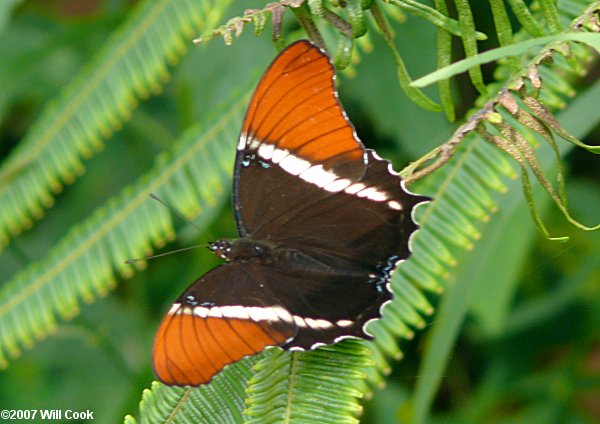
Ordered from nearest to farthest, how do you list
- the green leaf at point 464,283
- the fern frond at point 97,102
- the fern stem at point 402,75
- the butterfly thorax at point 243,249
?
1. the fern stem at point 402,75
2. the butterfly thorax at point 243,249
3. the green leaf at point 464,283
4. the fern frond at point 97,102

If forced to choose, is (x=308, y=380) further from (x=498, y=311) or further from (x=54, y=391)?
(x=54, y=391)

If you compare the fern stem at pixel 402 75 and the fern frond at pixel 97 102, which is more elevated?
the fern frond at pixel 97 102

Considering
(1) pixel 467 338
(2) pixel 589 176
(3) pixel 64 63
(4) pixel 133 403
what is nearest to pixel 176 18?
Result: (4) pixel 133 403

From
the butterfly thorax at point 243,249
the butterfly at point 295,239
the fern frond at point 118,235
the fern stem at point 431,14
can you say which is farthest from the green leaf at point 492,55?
the fern frond at point 118,235

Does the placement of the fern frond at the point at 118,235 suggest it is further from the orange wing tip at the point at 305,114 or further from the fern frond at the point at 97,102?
the orange wing tip at the point at 305,114

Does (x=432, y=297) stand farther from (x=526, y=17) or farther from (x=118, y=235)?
(x=526, y=17)

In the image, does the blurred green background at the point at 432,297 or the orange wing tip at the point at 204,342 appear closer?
the orange wing tip at the point at 204,342

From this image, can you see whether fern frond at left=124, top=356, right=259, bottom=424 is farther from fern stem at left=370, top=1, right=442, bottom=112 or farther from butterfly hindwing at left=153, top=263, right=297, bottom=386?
fern stem at left=370, top=1, right=442, bottom=112

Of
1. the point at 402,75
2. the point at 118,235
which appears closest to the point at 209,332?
the point at 402,75

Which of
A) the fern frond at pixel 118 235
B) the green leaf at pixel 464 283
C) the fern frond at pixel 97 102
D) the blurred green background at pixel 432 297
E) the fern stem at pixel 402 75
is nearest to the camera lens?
the fern stem at pixel 402 75
